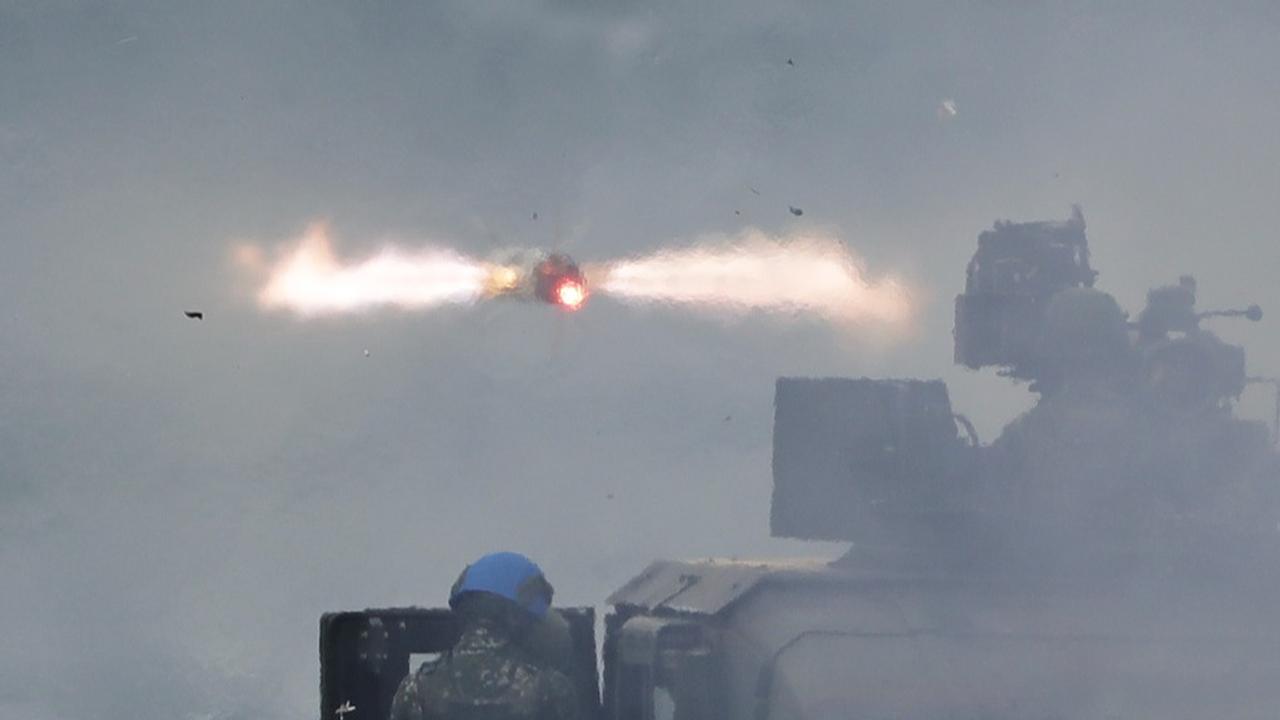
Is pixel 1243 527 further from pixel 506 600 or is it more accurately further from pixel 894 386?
pixel 506 600

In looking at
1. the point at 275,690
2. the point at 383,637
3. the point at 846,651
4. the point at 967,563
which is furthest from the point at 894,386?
the point at 275,690

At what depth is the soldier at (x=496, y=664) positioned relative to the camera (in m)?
10.6

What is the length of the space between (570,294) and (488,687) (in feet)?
27.7

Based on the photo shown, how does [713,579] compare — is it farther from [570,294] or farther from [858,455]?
[570,294]

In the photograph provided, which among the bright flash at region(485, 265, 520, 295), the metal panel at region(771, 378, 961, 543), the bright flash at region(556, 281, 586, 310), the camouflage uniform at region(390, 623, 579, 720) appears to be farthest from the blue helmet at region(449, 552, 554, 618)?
the bright flash at region(485, 265, 520, 295)

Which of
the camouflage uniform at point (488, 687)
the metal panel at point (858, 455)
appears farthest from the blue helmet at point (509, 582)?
the metal panel at point (858, 455)

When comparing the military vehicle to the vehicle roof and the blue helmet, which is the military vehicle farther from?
the blue helmet

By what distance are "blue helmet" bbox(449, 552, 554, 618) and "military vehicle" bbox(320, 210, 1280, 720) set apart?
13.3 feet

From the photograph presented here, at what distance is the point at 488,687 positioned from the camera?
10.7 meters

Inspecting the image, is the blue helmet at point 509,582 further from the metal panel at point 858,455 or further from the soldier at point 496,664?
the metal panel at point 858,455

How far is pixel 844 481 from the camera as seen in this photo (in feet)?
59.4

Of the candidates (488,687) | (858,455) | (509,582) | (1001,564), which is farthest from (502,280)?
(488,687)

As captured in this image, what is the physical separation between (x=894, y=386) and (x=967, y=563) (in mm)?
1967

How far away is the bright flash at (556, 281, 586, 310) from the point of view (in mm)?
18719
